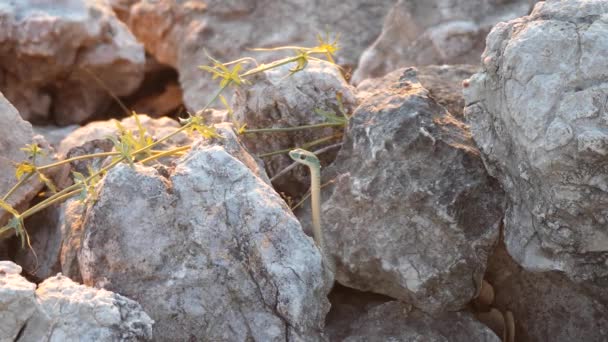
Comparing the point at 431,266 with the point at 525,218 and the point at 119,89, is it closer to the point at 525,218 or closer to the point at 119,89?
the point at 525,218

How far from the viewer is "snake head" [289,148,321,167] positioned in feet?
7.78

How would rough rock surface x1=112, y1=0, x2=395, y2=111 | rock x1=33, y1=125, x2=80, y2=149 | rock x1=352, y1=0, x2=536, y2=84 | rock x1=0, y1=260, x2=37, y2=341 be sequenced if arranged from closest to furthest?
rock x1=0, y1=260, x2=37, y2=341, rock x1=352, y1=0, x2=536, y2=84, rock x1=33, y1=125, x2=80, y2=149, rough rock surface x1=112, y1=0, x2=395, y2=111

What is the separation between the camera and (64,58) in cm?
398

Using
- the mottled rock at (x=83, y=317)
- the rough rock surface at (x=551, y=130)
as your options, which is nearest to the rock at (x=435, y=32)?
the rough rock surface at (x=551, y=130)

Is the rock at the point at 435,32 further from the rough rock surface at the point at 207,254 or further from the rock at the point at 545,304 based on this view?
the rough rock surface at the point at 207,254

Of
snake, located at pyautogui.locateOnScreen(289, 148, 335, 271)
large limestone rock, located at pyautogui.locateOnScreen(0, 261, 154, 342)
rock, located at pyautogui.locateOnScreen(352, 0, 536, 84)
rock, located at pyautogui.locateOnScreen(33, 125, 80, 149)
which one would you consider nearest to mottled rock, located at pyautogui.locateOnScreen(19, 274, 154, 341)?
large limestone rock, located at pyautogui.locateOnScreen(0, 261, 154, 342)

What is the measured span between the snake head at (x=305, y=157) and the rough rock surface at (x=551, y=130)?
17.8 inches

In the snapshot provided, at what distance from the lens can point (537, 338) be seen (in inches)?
95.0

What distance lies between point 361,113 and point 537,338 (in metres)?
0.81

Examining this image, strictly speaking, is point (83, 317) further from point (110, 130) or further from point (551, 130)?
point (110, 130)

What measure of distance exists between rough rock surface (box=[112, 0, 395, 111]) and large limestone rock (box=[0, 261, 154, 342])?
2.51 meters

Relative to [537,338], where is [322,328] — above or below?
above

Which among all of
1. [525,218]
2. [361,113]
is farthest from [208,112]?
[525,218]

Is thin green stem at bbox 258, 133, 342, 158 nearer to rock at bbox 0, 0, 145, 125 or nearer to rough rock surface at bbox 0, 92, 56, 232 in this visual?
rough rock surface at bbox 0, 92, 56, 232
